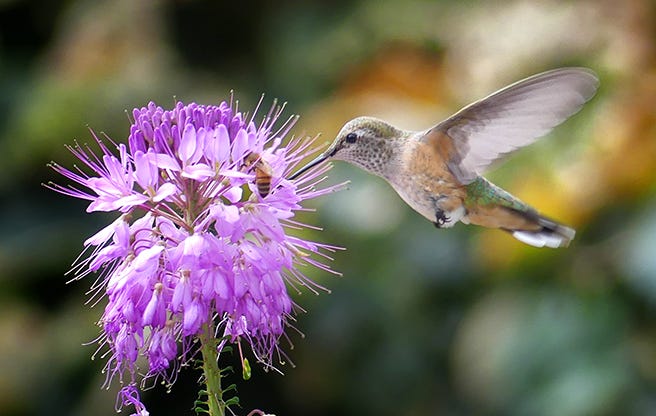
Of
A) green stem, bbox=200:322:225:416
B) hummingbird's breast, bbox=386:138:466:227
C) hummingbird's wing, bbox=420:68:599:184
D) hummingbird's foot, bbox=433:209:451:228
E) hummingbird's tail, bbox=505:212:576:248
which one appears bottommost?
green stem, bbox=200:322:225:416

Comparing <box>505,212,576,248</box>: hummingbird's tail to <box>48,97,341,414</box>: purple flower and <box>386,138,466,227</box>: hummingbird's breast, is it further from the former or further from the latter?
<box>48,97,341,414</box>: purple flower

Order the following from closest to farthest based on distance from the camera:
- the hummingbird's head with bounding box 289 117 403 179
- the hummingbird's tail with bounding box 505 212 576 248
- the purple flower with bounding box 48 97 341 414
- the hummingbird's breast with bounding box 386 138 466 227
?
the purple flower with bounding box 48 97 341 414 → the hummingbird's head with bounding box 289 117 403 179 → the hummingbird's breast with bounding box 386 138 466 227 → the hummingbird's tail with bounding box 505 212 576 248

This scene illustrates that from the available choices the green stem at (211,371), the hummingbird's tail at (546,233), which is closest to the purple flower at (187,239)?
the green stem at (211,371)

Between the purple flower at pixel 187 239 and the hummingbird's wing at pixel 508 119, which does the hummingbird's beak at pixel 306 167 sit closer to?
the purple flower at pixel 187 239

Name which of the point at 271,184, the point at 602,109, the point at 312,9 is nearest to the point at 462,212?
the point at 271,184

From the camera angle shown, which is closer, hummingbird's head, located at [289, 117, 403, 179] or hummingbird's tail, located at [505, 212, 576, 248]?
hummingbird's head, located at [289, 117, 403, 179]

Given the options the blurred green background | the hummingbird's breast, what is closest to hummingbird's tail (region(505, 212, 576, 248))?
the hummingbird's breast

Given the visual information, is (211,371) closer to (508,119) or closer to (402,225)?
(508,119)

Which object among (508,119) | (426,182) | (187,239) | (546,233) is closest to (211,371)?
(187,239)
